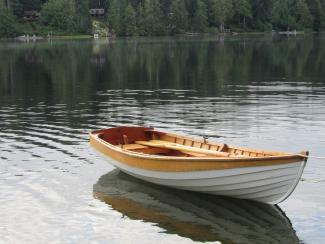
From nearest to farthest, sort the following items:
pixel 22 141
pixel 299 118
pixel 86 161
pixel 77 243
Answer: pixel 77 243, pixel 86 161, pixel 22 141, pixel 299 118

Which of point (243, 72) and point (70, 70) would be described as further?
point (70, 70)

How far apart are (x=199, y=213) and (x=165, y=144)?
5.39 meters

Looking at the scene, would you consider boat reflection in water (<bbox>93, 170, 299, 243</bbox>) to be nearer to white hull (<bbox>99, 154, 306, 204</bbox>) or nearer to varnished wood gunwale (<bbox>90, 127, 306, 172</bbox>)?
white hull (<bbox>99, 154, 306, 204</bbox>)

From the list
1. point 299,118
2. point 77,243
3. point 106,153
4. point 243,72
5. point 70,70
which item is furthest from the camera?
point 70,70

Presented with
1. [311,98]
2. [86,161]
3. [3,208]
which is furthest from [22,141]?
[311,98]

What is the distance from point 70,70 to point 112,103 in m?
36.3

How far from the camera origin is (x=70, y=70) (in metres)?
85.2

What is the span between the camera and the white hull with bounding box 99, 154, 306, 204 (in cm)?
2064

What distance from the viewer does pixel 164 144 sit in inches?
1067

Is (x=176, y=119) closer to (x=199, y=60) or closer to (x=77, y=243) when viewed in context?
(x=77, y=243)

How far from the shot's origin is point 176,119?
41.0m

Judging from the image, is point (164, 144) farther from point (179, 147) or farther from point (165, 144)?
point (179, 147)

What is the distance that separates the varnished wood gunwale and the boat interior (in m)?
0.85

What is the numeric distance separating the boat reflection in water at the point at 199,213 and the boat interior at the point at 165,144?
5.57 feet
